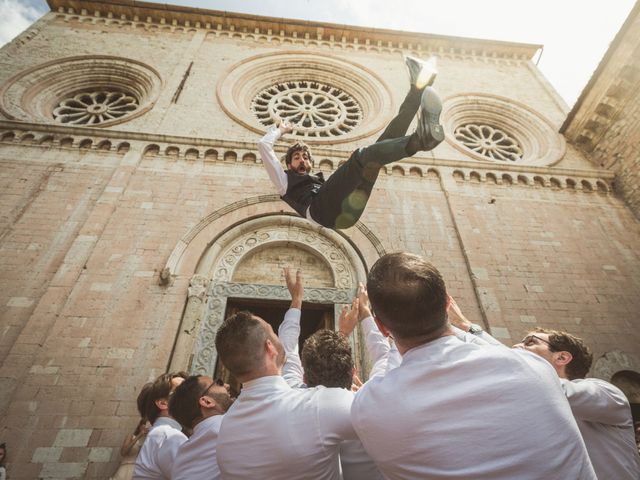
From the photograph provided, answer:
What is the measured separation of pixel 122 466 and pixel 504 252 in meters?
7.08

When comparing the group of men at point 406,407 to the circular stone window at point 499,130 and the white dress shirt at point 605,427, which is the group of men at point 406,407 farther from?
the circular stone window at point 499,130

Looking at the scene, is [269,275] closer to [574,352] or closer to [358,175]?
[358,175]

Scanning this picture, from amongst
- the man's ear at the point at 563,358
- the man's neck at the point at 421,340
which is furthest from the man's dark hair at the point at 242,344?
the man's ear at the point at 563,358

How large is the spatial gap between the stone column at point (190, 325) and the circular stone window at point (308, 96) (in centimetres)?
447

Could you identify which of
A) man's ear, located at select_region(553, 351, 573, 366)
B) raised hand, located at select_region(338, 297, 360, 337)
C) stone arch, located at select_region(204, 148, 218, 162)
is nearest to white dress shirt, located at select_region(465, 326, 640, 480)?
man's ear, located at select_region(553, 351, 573, 366)

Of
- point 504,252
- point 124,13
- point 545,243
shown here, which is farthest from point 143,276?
point 124,13

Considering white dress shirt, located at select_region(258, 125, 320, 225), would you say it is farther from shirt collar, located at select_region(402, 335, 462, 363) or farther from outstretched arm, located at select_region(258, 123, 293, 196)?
shirt collar, located at select_region(402, 335, 462, 363)

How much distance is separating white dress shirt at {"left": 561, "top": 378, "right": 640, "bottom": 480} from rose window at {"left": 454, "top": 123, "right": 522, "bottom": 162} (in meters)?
8.41

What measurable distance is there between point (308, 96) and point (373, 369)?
32.7 feet

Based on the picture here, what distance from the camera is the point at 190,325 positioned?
5137 mm

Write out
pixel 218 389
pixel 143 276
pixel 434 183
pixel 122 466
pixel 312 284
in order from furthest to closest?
pixel 434 183, pixel 312 284, pixel 143 276, pixel 122 466, pixel 218 389

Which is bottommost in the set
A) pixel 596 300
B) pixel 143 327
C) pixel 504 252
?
pixel 143 327

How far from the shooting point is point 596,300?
6090mm

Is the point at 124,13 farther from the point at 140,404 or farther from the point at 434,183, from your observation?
the point at 140,404
